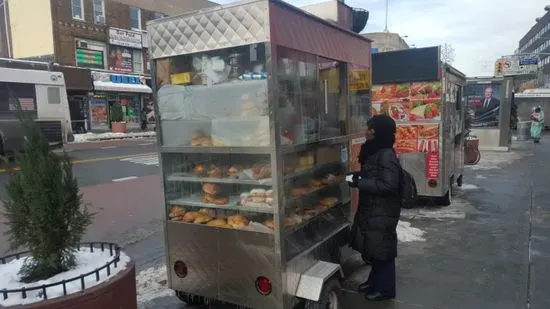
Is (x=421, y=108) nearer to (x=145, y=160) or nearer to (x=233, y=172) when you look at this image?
(x=233, y=172)

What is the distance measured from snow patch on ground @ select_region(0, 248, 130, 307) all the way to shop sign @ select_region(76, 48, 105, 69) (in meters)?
25.6

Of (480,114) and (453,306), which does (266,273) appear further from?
(480,114)

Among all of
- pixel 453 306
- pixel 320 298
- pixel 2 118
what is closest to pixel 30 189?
pixel 320 298

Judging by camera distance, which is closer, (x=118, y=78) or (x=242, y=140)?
(x=242, y=140)

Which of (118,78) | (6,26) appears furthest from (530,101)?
(6,26)

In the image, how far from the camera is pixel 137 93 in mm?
29109

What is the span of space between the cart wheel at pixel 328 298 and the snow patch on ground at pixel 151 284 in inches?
62.7

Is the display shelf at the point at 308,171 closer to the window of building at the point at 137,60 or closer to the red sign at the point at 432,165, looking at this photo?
the red sign at the point at 432,165

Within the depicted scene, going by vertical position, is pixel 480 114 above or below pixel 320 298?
above

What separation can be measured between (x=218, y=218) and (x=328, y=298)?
1.14m

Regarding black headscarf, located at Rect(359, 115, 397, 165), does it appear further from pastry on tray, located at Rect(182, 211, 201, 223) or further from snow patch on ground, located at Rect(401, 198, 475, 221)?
snow patch on ground, located at Rect(401, 198, 475, 221)

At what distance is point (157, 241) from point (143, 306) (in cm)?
217

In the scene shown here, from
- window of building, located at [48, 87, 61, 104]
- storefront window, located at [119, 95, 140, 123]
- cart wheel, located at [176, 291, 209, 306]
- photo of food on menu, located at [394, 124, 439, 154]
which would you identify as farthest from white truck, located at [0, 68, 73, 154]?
storefront window, located at [119, 95, 140, 123]

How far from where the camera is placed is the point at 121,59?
28.2m
